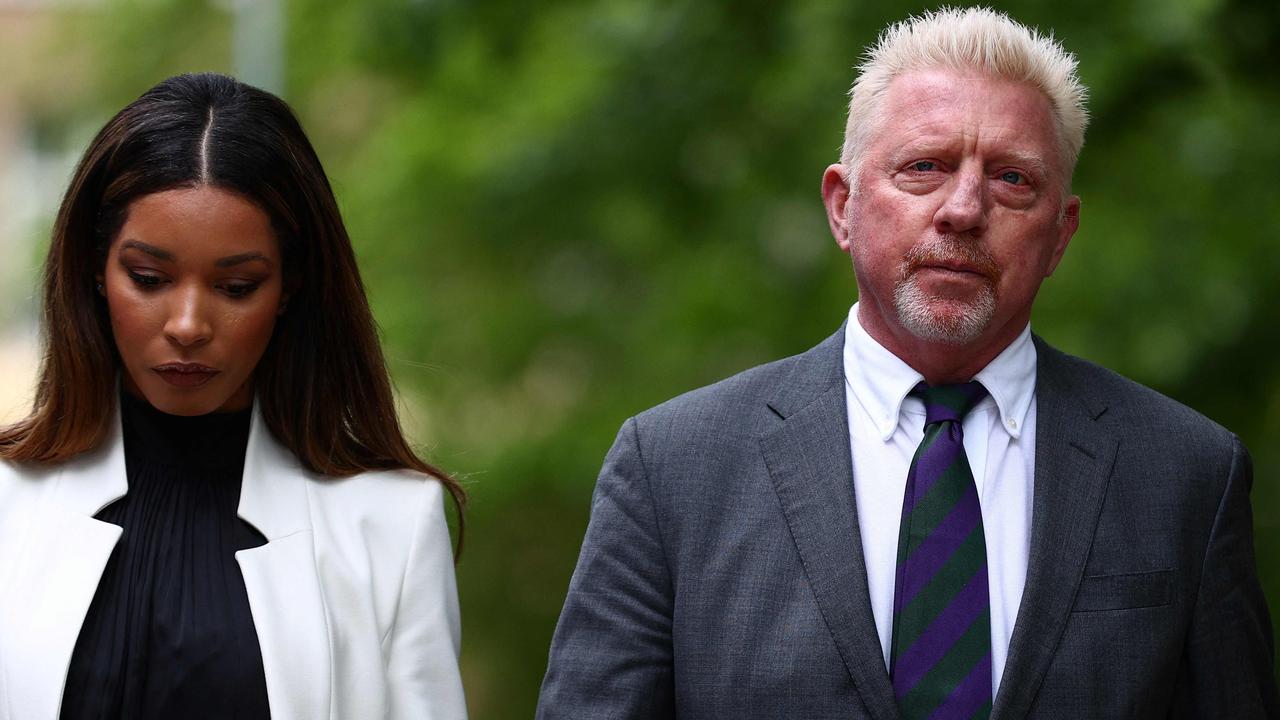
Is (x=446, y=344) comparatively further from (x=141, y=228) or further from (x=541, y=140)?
(x=141, y=228)

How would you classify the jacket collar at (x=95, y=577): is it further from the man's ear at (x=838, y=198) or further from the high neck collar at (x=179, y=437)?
the man's ear at (x=838, y=198)

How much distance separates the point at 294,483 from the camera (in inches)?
156

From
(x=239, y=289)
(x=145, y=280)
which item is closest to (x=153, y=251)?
(x=145, y=280)

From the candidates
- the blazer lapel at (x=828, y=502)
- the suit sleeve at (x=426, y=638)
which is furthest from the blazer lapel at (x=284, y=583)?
the blazer lapel at (x=828, y=502)

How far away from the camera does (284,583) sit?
380cm

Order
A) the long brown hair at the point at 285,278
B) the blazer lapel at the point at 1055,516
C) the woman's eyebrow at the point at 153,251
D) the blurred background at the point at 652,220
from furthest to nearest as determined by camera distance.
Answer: the blurred background at the point at 652,220 → the long brown hair at the point at 285,278 → the woman's eyebrow at the point at 153,251 → the blazer lapel at the point at 1055,516

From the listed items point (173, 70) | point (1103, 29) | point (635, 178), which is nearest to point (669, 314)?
point (635, 178)

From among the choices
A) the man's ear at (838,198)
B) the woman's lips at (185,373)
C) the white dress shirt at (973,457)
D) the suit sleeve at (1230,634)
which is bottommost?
the suit sleeve at (1230,634)

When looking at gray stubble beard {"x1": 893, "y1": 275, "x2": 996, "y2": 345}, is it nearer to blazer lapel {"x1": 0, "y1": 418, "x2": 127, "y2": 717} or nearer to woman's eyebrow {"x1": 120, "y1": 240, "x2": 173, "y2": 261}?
woman's eyebrow {"x1": 120, "y1": 240, "x2": 173, "y2": 261}

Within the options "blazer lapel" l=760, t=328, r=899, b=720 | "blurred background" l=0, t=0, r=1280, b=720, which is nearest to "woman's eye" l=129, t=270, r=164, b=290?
"blazer lapel" l=760, t=328, r=899, b=720

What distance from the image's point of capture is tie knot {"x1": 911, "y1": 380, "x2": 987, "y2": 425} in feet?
12.1

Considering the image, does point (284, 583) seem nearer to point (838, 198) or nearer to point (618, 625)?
point (618, 625)

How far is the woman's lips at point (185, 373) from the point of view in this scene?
3.69m

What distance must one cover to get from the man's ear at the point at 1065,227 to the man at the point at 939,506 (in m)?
0.02
